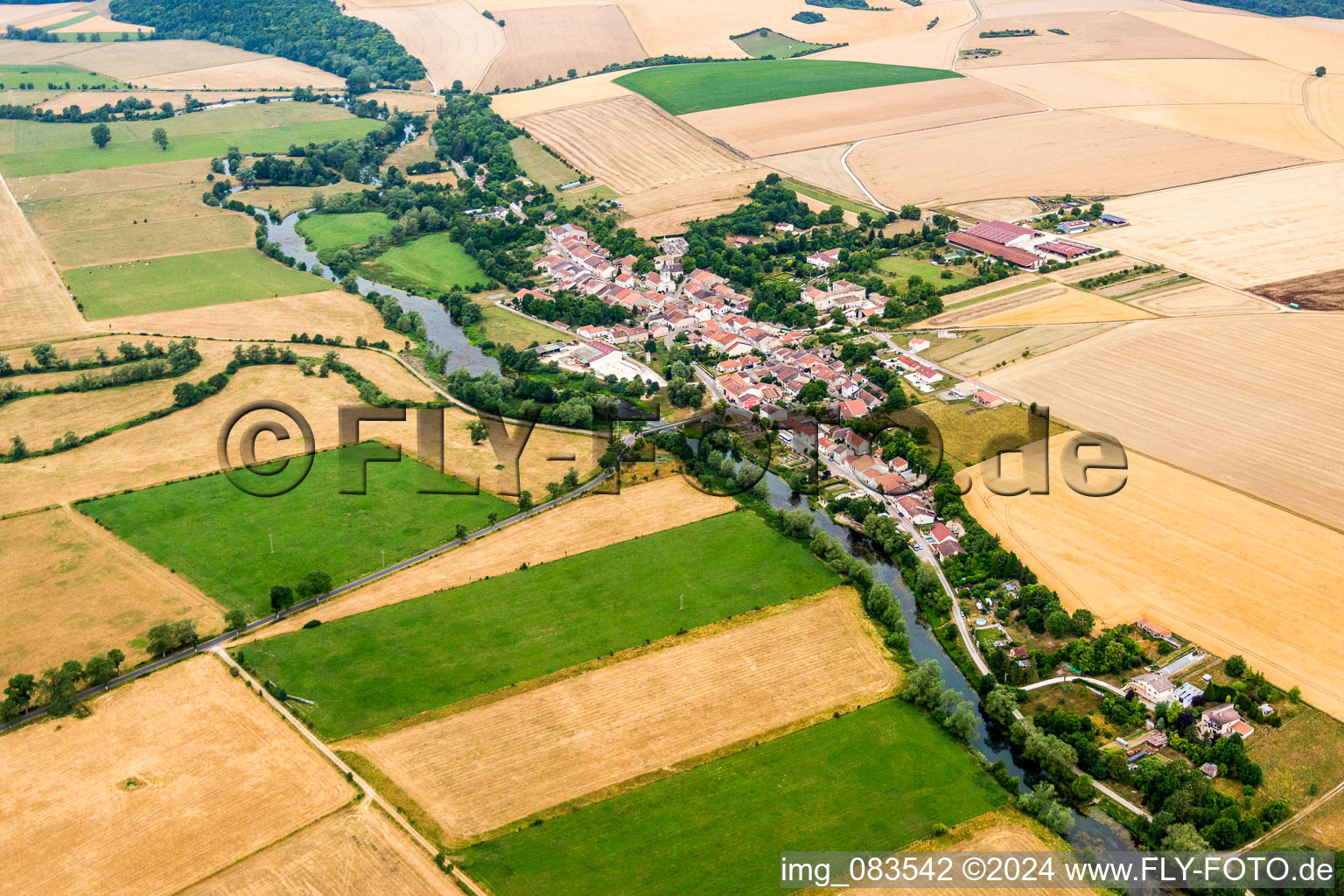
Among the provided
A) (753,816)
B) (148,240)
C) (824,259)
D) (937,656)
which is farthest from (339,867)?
(148,240)

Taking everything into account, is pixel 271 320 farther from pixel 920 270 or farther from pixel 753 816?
pixel 753 816

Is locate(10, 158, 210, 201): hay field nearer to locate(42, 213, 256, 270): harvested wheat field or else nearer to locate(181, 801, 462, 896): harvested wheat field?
locate(42, 213, 256, 270): harvested wheat field

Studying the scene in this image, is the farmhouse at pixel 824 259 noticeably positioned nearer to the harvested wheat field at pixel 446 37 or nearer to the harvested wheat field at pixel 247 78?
the harvested wheat field at pixel 446 37

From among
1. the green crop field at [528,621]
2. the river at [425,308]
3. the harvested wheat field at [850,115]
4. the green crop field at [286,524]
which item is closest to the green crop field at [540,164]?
the harvested wheat field at [850,115]

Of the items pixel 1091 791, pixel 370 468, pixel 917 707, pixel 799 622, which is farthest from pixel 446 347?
pixel 1091 791

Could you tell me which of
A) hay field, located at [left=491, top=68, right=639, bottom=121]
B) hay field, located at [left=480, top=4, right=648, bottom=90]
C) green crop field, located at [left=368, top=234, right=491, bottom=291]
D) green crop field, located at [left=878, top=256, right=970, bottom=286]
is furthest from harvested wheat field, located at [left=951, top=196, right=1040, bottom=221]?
hay field, located at [left=480, top=4, right=648, bottom=90]

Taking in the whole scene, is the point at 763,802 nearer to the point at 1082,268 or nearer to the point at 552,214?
the point at 1082,268
